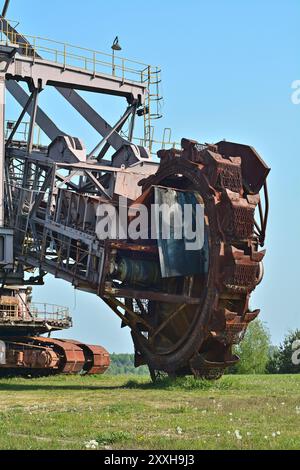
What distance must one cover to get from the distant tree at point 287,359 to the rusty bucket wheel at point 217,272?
21149mm

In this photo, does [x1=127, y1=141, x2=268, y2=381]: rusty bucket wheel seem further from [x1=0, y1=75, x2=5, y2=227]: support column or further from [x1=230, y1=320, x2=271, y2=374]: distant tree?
[x1=230, y1=320, x2=271, y2=374]: distant tree

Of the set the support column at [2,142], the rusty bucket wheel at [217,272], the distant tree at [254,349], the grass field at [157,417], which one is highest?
the support column at [2,142]

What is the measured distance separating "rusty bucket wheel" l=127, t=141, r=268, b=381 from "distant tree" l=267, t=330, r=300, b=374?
833 inches

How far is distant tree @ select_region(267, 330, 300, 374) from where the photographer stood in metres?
45.7

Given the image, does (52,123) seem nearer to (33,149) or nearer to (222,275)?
(33,149)

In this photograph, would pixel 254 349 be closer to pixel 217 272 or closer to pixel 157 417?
pixel 217 272

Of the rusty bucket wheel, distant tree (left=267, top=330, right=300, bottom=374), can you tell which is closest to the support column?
the rusty bucket wheel

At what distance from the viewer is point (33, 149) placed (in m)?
34.3

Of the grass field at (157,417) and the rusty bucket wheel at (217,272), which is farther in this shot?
the rusty bucket wheel at (217,272)

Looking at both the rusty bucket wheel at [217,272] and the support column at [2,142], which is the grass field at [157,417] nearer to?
the rusty bucket wheel at [217,272]

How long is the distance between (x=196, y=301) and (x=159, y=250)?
6.55 feet

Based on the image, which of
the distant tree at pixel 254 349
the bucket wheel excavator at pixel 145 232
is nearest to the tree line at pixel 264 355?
the distant tree at pixel 254 349

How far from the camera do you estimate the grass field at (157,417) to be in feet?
39.2
